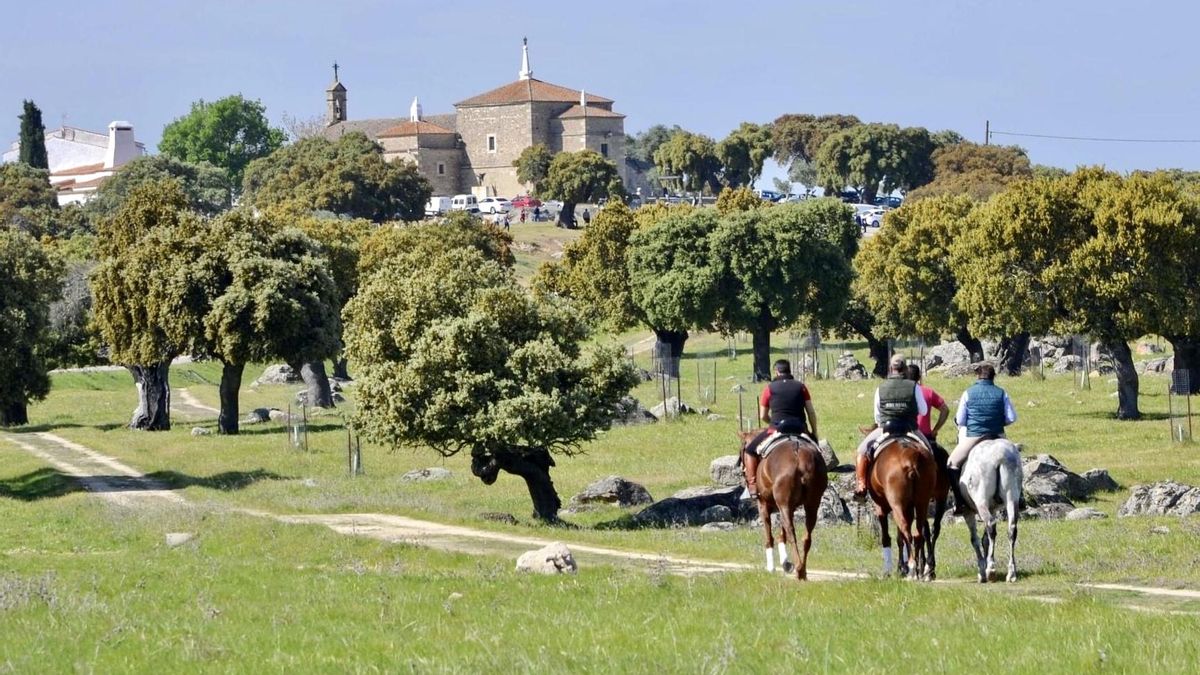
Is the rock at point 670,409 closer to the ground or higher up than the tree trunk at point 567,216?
closer to the ground

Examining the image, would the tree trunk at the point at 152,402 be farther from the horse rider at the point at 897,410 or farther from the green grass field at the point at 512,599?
the horse rider at the point at 897,410

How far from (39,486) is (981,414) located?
31.8 metres

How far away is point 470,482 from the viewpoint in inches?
1879

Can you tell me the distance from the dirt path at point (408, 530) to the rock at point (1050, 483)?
1157 centimetres

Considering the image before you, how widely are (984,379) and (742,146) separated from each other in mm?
174301

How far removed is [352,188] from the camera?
16150 centimetres

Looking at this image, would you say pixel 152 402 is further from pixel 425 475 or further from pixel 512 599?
pixel 512 599

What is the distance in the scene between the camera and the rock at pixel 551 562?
24.0m

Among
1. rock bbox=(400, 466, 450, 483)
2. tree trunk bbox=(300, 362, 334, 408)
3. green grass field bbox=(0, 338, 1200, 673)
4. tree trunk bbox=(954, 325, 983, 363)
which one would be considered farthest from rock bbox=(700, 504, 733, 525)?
tree trunk bbox=(954, 325, 983, 363)

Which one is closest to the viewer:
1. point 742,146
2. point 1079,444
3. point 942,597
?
point 942,597

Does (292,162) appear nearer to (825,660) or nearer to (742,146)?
(742,146)

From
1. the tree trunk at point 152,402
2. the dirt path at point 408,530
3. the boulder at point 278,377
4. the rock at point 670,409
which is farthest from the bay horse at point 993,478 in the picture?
the boulder at point 278,377

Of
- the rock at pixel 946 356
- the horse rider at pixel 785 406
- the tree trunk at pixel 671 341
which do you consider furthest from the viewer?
the tree trunk at pixel 671 341

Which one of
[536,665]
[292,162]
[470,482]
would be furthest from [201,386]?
A: [292,162]
